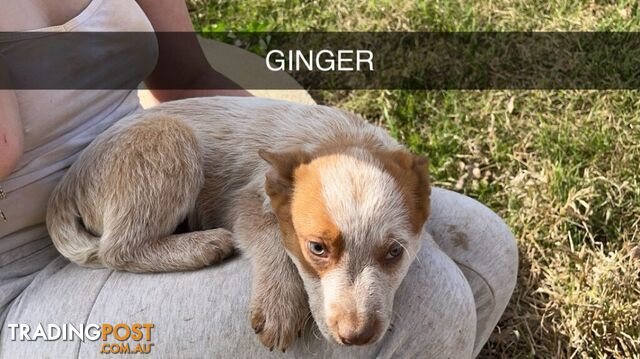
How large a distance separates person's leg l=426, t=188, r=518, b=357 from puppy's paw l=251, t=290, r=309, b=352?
2.62 feet

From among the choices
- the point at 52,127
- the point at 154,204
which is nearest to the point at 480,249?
the point at 154,204

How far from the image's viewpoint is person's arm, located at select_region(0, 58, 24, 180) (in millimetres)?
2576

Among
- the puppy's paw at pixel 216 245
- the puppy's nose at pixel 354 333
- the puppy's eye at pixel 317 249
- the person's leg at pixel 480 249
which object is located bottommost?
the person's leg at pixel 480 249

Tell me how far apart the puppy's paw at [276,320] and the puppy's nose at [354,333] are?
24 centimetres

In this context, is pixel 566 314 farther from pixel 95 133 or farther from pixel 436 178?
pixel 95 133

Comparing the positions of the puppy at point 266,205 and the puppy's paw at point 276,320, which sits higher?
the puppy at point 266,205

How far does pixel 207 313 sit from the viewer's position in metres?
2.53

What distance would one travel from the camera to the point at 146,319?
8.36ft

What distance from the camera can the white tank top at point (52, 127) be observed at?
2785mm

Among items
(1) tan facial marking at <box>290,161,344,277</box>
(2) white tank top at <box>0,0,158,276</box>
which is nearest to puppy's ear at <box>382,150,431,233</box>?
(1) tan facial marking at <box>290,161,344,277</box>

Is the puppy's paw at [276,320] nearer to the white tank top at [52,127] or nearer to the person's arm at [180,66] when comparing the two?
the white tank top at [52,127]

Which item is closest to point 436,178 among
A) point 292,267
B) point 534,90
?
point 534,90
